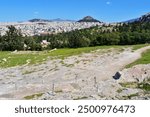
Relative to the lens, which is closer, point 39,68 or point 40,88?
point 40,88

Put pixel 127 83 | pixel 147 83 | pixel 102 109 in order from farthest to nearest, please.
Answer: pixel 127 83
pixel 147 83
pixel 102 109

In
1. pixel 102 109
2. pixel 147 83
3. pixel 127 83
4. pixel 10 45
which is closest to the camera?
pixel 102 109

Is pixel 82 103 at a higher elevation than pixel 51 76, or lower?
higher

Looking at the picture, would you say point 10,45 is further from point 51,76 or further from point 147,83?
point 147,83

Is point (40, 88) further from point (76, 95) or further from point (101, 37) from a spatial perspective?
point (101, 37)

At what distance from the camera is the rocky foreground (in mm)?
22312

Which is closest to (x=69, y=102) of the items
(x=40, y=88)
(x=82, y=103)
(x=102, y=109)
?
(x=82, y=103)

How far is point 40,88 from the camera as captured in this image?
28594 mm

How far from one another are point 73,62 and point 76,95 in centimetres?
2915

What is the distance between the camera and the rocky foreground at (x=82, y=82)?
73.2 feet

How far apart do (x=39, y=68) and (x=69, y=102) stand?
120ft

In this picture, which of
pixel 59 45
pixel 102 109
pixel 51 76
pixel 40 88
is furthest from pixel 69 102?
pixel 59 45

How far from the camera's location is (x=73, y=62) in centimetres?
5128

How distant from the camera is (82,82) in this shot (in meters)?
30.3
